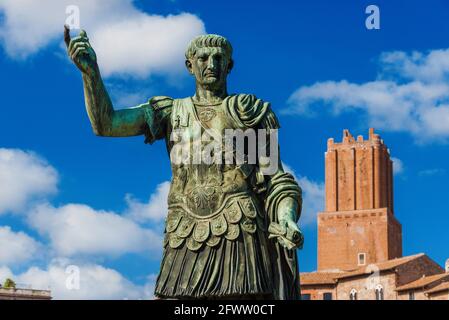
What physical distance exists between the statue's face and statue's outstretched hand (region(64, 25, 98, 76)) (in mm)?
1048

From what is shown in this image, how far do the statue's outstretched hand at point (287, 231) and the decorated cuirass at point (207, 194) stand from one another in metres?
0.24

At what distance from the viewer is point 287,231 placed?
A: 1023 centimetres

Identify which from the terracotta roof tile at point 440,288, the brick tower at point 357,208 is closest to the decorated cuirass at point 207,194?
the terracotta roof tile at point 440,288

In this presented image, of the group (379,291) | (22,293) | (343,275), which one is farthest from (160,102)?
(343,275)

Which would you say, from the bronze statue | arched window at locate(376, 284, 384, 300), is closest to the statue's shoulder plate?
the bronze statue

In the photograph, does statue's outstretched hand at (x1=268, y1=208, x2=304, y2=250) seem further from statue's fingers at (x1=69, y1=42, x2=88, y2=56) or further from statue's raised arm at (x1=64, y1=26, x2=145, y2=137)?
statue's fingers at (x1=69, y1=42, x2=88, y2=56)

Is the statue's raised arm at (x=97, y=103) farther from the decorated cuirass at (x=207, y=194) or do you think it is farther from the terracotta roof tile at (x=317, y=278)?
the terracotta roof tile at (x=317, y=278)

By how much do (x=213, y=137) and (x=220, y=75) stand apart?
2.04 feet

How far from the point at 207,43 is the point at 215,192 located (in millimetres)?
1373

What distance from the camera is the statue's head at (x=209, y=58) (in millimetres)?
10961

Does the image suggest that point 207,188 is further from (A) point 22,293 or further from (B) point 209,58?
(A) point 22,293

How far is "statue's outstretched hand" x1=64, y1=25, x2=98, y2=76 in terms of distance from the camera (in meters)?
10.3
